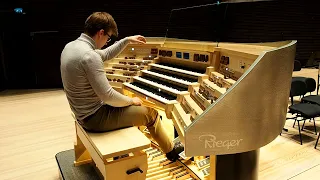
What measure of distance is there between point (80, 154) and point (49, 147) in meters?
0.89

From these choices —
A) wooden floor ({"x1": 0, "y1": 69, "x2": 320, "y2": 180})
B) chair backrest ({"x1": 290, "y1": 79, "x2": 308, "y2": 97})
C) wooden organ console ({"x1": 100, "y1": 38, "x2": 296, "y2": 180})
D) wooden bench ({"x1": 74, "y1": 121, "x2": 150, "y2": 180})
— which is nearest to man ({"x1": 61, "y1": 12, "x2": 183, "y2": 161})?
wooden bench ({"x1": 74, "y1": 121, "x2": 150, "y2": 180})

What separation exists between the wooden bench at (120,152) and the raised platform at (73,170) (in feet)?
1.86

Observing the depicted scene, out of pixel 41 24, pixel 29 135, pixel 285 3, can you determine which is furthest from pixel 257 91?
pixel 285 3

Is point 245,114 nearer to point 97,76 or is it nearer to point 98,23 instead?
point 97,76

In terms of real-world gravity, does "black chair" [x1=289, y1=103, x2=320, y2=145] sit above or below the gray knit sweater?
below

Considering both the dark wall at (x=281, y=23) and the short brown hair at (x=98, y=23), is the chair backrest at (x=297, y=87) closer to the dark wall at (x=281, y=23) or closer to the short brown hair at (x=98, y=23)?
the short brown hair at (x=98, y=23)

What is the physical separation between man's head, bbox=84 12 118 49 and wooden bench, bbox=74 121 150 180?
72 cm

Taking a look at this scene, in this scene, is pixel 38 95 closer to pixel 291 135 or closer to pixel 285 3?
pixel 291 135

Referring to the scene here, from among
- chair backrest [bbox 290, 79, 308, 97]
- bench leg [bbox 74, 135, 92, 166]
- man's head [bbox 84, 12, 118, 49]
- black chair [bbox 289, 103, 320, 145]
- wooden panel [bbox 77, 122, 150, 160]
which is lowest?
bench leg [bbox 74, 135, 92, 166]

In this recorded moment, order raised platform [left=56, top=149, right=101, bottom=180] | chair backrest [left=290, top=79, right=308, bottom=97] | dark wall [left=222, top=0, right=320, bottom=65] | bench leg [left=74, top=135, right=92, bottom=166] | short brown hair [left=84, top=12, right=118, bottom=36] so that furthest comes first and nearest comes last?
dark wall [left=222, top=0, right=320, bottom=65] → chair backrest [left=290, top=79, right=308, bottom=97] → bench leg [left=74, top=135, right=92, bottom=166] → raised platform [left=56, top=149, right=101, bottom=180] → short brown hair [left=84, top=12, right=118, bottom=36]

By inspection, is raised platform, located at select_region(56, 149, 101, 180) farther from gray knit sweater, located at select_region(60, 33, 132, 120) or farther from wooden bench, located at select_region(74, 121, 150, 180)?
gray knit sweater, located at select_region(60, 33, 132, 120)

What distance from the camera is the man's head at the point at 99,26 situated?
2059mm

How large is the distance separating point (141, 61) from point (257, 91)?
2.01 metres

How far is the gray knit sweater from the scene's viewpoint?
190 centimetres
